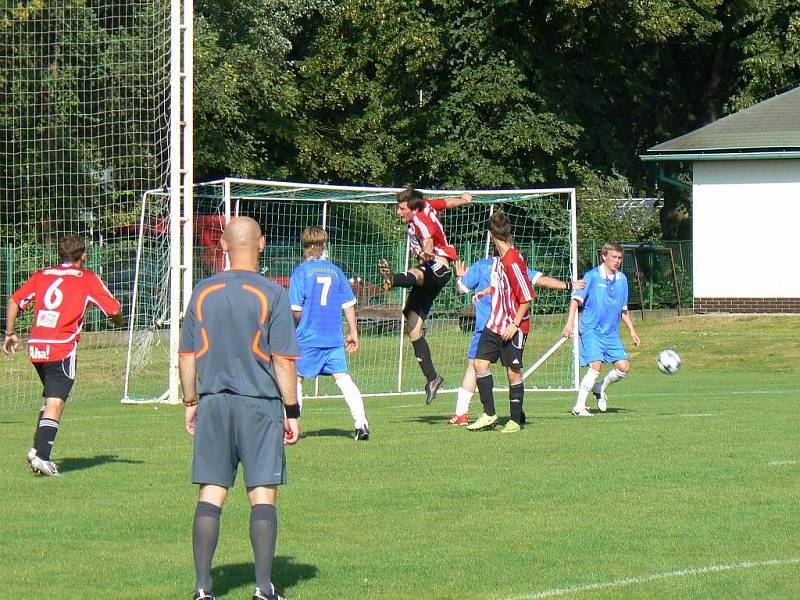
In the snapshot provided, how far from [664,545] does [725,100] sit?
3768cm

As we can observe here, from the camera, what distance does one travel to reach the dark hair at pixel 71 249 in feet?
36.1

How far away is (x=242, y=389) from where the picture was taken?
646 cm

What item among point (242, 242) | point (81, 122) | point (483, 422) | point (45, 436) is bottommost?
point (483, 422)

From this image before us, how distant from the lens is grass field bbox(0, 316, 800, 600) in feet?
23.2

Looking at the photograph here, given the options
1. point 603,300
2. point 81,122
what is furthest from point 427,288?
point 81,122

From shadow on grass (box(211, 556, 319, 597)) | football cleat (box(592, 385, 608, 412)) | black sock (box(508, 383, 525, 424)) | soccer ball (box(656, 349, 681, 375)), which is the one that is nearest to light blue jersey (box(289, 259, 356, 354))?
black sock (box(508, 383, 525, 424))

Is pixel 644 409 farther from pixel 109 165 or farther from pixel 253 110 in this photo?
pixel 253 110

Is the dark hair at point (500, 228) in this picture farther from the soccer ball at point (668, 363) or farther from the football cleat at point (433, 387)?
the soccer ball at point (668, 363)

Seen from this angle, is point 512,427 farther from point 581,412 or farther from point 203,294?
point 203,294

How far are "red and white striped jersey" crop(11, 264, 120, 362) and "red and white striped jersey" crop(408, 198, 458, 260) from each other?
15.0ft

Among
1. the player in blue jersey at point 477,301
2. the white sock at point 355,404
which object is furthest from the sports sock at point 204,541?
the player in blue jersey at point 477,301

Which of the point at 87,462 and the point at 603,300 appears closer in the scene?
the point at 87,462

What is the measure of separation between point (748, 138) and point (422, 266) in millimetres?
21646

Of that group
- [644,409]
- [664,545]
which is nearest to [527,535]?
[664,545]
